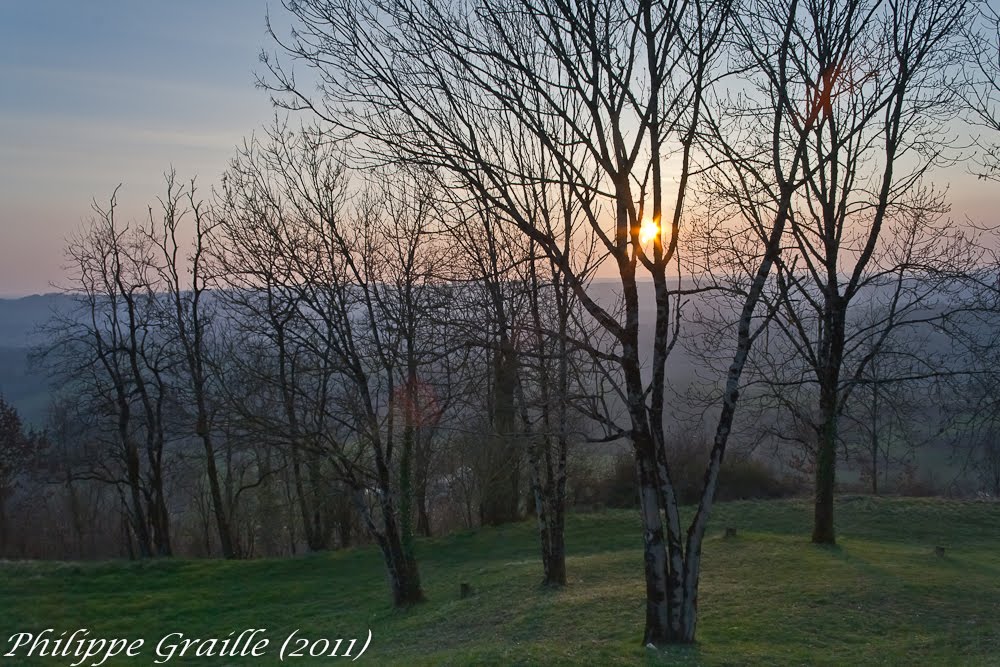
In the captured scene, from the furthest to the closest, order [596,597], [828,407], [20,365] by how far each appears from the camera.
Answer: [20,365] < [828,407] < [596,597]

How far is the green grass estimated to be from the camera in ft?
26.8

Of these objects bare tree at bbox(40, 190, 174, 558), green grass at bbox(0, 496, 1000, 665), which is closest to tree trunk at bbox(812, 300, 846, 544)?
green grass at bbox(0, 496, 1000, 665)

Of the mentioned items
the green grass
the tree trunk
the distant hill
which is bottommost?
the green grass

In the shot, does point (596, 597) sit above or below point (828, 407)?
below

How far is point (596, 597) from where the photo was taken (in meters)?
11.8

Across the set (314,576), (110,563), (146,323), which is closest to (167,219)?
(146,323)

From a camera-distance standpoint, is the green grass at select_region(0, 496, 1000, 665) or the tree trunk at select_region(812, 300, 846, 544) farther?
the tree trunk at select_region(812, 300, 846, 544)

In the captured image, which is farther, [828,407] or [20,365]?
[20,365]

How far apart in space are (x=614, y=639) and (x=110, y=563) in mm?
18510

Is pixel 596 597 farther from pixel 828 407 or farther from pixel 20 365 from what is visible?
pixel 20 365

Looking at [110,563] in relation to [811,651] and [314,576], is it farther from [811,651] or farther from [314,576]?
[811,651]

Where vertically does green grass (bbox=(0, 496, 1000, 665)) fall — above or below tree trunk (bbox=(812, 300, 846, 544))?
below

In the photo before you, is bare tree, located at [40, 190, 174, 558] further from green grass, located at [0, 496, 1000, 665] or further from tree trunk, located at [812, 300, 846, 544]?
tree trunk, located at [812, 300, 846, 544]

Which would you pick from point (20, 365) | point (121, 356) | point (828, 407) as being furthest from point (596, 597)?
point (20, 365)
